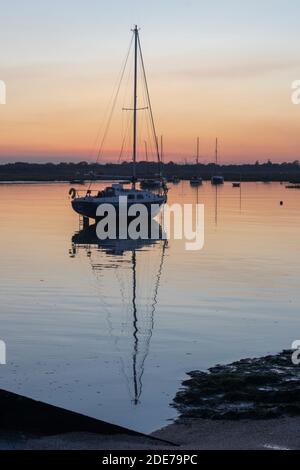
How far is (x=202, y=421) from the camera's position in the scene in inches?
424

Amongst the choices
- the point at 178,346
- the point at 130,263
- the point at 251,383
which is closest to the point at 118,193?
the point at 130,263

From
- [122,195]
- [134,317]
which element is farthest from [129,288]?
[122,195]

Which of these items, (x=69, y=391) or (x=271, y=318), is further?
(x=271, y=318)

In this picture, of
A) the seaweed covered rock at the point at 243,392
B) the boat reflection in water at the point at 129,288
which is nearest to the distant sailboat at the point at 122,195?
the boat reflection in water at the point at 129,288

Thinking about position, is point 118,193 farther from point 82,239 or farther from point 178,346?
point 178,346

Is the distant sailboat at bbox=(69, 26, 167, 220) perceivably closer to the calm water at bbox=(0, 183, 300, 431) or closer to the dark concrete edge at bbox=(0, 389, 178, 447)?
the calm water at bbox=(0, 183, 300, 431)

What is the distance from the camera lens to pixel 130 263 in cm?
3073

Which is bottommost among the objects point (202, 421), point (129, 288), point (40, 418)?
point (129, 288)

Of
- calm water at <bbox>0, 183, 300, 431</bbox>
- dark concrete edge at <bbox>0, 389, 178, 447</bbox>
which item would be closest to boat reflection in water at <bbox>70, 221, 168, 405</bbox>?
calm water at <bbox>0, 183, 300, 431</bbox>

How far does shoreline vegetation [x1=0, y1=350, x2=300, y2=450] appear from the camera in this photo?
9.16 m

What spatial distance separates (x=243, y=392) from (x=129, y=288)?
39.8ft

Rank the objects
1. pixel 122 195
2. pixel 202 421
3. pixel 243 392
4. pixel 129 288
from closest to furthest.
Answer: pixel 202 421
pixel 243 392
pixel 129 288
pixel 122 195

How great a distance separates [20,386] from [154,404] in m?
2.48

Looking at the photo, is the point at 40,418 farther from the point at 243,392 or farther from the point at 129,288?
the point at 129,288
